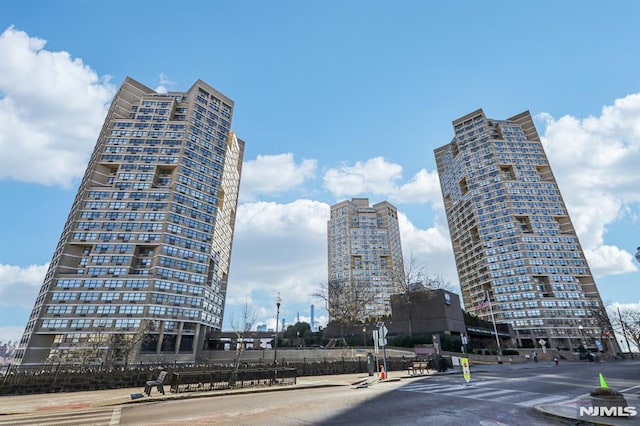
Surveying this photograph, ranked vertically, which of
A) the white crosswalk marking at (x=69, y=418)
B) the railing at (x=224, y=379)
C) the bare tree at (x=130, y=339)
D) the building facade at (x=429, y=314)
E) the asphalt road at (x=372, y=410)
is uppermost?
the building facade at (x=429, y=314)

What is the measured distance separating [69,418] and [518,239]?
116 meters

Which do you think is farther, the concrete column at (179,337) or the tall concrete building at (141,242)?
the concrete column at (179,337)

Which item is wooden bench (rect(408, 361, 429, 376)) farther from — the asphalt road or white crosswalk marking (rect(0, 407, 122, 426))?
white crosswalk marking (rect(0, 407, 122, 426))

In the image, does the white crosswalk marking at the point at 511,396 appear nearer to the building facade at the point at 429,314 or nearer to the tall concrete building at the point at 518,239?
the building facade at the point at 429,314

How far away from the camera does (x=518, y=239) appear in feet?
331

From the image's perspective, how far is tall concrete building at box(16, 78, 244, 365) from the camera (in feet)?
191

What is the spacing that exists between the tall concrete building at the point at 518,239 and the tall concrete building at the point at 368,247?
33836 mm

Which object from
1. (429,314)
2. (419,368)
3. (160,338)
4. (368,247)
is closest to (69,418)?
(419,368)

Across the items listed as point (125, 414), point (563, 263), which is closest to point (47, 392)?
point (125, 414)

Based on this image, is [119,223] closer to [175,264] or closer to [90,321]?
[175,264]

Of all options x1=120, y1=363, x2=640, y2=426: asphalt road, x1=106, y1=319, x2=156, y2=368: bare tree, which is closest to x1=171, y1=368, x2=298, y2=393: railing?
x1=120, y1=363, x2=640, y2=426: asphalt road

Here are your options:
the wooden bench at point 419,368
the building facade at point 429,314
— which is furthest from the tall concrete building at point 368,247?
the wooden bench at point 419,368

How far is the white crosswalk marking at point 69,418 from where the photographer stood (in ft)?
32.5

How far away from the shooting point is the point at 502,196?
107875mm
